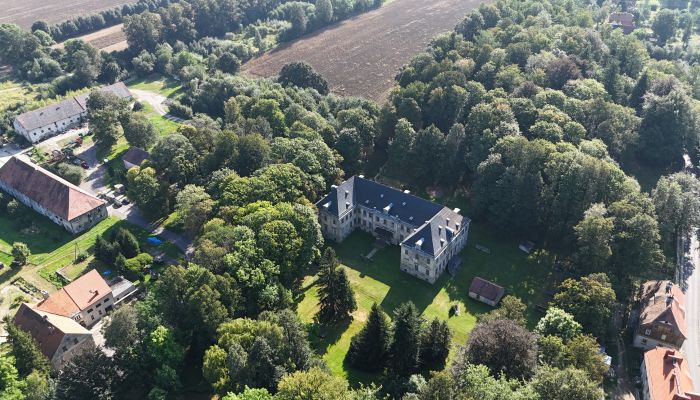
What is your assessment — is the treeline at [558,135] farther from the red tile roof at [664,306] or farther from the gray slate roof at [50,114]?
the gray slate roof at [50,114]

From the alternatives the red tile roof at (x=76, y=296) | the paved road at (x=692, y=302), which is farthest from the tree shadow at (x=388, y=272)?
the red tile roof at (x=76, y=296)

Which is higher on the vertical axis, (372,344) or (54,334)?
(54,334)

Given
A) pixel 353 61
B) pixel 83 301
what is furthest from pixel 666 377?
pixel 353 61

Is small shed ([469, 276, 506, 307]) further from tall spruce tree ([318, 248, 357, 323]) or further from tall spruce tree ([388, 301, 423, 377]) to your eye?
tall spruce tree ([318, 248, 357, 323])

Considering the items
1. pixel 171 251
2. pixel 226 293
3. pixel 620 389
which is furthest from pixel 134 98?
pixel 620 389

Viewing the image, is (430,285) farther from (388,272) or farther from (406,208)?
(406,208)

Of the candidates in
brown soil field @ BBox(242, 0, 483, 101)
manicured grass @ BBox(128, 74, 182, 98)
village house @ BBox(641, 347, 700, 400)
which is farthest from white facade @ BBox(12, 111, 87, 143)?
village house @ BBox(641, 347, 700, 400)
